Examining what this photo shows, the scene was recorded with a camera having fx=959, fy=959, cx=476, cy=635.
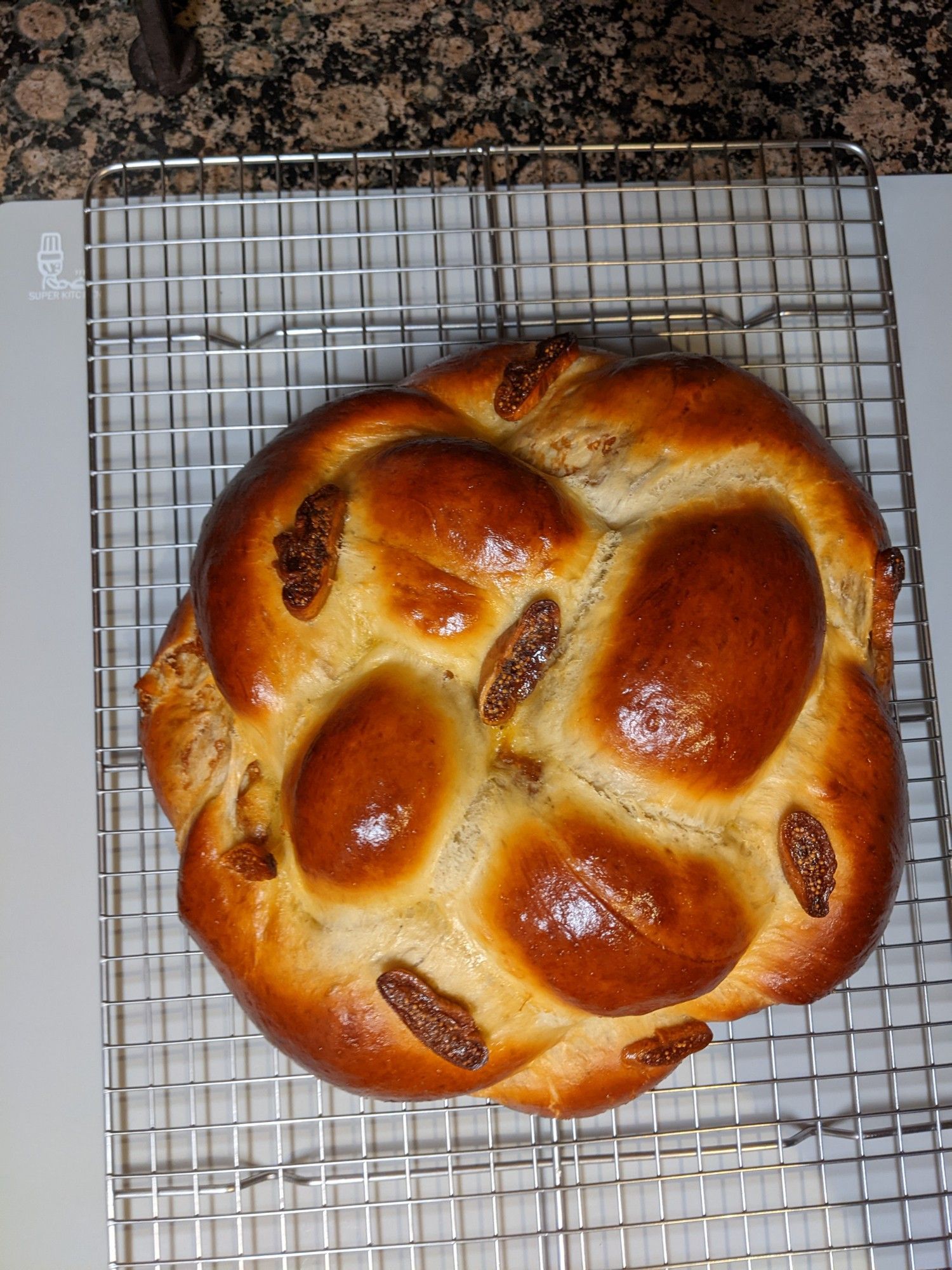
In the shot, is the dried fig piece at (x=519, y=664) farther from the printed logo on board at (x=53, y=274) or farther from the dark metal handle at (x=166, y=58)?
the dark metal handle at (x=166, y=58)

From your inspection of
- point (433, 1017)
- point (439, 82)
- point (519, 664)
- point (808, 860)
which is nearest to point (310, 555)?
point (519, 664)

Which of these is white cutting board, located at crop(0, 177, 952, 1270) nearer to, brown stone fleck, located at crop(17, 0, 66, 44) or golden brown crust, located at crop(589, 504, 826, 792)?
brown stone fleck, located at crop(17, 0, 66, 44)

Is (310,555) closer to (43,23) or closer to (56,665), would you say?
(56,665)

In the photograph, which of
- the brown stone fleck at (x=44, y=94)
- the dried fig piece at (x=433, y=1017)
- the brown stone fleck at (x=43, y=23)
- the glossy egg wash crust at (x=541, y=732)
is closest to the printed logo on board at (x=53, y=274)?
the brown stone fleck at (x=44, y=94)

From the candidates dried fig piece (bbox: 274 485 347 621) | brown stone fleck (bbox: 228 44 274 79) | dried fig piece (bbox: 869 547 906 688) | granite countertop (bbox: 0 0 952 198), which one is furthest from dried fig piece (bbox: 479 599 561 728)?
brown stone fleck (bbox: 228 44 274 79)

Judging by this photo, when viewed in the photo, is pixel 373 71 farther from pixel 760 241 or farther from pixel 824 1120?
pixel 824 1120

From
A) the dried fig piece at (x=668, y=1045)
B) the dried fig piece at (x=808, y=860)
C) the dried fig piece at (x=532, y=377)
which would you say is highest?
the dried fig piece at (x=532, y=377)
